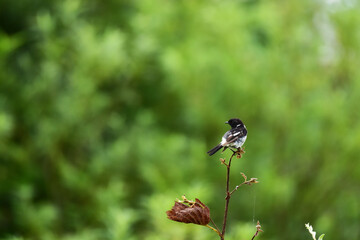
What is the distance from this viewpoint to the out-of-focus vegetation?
3.97 meters

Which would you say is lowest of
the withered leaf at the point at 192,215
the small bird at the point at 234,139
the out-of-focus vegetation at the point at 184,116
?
the withered leaf at the point at 192,215

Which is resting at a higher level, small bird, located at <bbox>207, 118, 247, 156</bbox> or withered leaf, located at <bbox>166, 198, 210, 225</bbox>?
small bird, located at <bbox>207, 118, 247, 156</bbox>

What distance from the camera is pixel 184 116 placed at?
4.59m

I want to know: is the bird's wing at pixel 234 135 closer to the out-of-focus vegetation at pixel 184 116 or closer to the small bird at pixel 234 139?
the small bird at pixel 234 139

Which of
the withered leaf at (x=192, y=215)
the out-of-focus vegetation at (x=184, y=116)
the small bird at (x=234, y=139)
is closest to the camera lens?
the withered leaf at (x=192, y=215)

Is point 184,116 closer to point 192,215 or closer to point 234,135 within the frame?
point 234,135

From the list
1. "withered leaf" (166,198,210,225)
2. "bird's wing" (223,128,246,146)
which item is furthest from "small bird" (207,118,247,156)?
"withered leaf" (166,198,210,225)

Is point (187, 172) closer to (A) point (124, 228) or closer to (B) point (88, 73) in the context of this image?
(B) point (88, 73)

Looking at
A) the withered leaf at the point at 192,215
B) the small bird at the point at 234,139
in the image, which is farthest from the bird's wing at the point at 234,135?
the withered leaf at the point at 192,215

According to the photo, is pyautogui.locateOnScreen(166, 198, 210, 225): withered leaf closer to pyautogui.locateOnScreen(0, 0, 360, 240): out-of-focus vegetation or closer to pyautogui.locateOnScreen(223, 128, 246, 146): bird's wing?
pyautogui.locateOnScreen(223, 128, 246, 146): bird's wing

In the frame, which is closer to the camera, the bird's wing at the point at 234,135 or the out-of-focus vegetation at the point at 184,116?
the bird's wing at the point at 234,135

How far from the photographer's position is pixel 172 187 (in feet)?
12.7

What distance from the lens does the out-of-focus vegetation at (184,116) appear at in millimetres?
3967

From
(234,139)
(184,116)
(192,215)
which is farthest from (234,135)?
(184,116)
